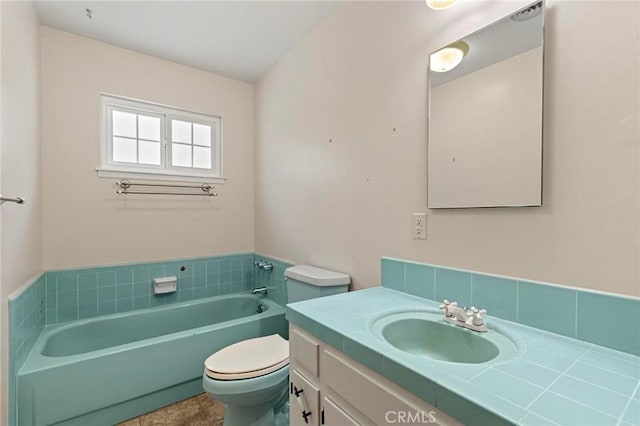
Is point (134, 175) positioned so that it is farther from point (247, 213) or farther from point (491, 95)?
point (491, 95)

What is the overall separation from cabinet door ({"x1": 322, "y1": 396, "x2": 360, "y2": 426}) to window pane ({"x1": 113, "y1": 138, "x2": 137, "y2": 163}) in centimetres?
246

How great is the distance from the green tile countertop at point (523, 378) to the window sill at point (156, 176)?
217 centimetres

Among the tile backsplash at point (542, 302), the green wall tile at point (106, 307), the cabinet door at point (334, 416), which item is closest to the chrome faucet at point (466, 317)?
the tile backsplash at point (542, 302)

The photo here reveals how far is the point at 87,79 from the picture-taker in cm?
222

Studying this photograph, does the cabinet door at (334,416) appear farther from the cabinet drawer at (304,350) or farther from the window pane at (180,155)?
the window pane at (180,155)

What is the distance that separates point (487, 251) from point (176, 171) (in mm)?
2544

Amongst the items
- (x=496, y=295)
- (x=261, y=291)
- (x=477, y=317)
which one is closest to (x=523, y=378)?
(x=477, y=317)

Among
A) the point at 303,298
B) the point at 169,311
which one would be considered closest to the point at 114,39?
the point at 169,311

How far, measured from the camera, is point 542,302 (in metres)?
0.96

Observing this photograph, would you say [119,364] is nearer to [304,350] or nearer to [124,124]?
[304,350]

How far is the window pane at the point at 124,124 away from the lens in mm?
2393

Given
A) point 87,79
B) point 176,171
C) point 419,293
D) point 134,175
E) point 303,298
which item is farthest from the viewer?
point 176,171

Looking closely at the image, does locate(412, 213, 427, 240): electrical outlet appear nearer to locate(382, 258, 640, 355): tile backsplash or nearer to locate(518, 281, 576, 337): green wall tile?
locate(382, 258, 640, 355): tile backsplash

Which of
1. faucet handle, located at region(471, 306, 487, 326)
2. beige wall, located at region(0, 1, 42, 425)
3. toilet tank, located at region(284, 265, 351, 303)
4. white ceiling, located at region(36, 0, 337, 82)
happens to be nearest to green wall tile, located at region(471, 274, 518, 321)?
faucet handle, located at region(471, 306, 487, 326)
